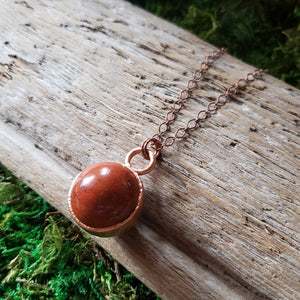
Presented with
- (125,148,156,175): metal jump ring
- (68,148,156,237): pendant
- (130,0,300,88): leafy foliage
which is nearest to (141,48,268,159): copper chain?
(125,148,156,175): metal jump ring

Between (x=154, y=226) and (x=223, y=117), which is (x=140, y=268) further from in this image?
(x=223, y=117)

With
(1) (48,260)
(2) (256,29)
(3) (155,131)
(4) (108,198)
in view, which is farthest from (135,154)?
(2) (256,29)

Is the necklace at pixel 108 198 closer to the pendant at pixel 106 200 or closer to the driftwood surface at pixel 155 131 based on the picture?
the pendant at pixel 106 200

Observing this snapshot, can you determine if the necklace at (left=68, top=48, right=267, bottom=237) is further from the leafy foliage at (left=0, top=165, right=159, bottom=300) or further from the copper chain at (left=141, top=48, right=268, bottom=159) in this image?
the leafy foliage at (left=0, top=165, right=159, bottom=300)

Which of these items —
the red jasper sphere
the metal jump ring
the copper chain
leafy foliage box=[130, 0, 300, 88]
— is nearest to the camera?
the red jasper sphere

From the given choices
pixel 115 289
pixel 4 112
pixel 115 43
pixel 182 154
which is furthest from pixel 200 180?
pixel 4 112

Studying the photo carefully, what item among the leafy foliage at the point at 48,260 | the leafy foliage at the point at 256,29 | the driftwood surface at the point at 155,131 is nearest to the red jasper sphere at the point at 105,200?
the driftwood surface at the point at 155,131

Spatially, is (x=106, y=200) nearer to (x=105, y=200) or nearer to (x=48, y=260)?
(x=105, y=200)
